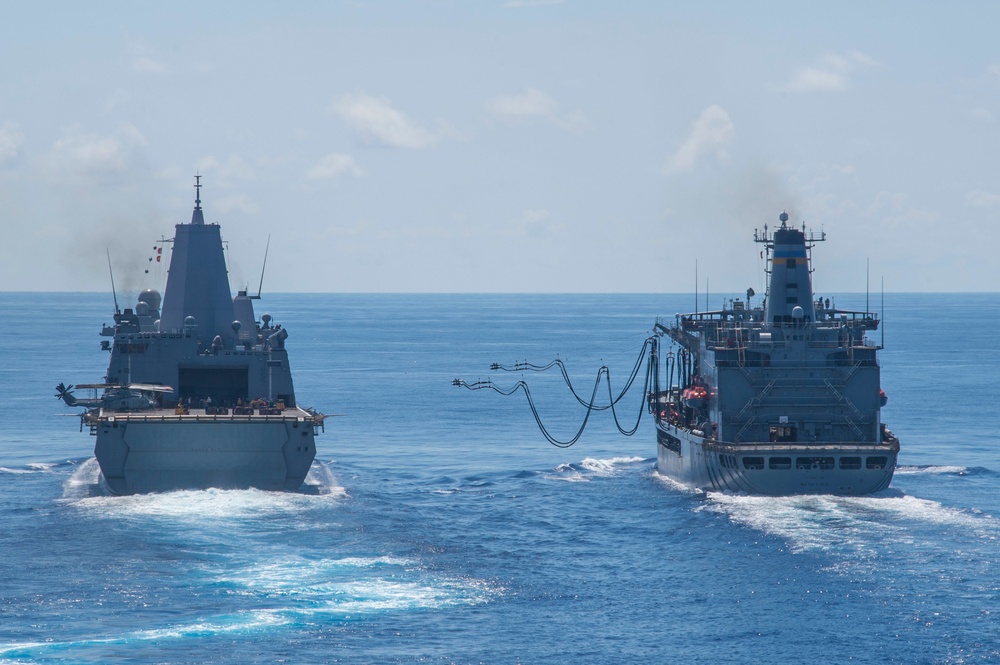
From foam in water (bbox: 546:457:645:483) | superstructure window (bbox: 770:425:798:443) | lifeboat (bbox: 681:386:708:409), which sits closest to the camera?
superstructure window (bbox: 770:425:798:443)

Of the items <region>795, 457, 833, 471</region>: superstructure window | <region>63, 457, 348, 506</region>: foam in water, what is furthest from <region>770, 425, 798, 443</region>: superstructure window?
<region>63, 457, 348, 506</region>: foam in water

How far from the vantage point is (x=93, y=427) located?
184 ft

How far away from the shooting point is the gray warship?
54344mm

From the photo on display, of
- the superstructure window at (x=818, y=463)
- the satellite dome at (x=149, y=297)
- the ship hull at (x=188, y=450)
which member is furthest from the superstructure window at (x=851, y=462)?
the satellite dome at (x=149, y=297)

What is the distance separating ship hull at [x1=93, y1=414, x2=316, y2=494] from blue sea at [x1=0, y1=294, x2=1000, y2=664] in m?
0.92

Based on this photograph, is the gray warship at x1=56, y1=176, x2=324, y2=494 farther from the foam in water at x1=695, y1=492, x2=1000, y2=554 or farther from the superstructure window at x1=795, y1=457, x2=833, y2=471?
the superstructure window at x1=795, y1=457, x2=833, y2=471

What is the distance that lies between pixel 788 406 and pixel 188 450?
28.2 meters

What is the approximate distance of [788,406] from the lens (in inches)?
2441

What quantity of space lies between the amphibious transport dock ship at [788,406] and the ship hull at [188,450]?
65.7 ft

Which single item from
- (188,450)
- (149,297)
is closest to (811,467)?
(188,450)

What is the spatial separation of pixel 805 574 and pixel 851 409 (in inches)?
740

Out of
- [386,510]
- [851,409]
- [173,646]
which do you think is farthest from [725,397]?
[173,646]

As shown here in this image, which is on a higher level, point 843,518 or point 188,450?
point 188,450

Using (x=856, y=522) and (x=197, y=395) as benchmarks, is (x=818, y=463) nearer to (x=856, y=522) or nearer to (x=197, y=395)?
(x=856, y=522)
